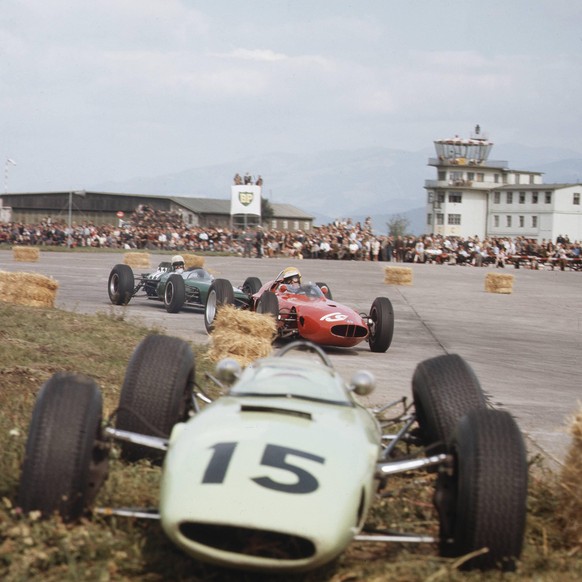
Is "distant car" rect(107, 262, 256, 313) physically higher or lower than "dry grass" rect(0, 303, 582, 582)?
higher

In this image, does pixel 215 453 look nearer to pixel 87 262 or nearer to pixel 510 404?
pixel 510 404

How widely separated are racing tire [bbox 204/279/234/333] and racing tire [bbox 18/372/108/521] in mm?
10631

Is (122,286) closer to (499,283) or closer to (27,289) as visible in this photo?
(27,289)

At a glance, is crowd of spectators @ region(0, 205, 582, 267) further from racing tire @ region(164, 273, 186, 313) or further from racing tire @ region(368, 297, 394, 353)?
racing tire @ region(368, 297, 394, 353)

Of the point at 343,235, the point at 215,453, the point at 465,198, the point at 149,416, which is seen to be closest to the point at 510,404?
the point at 149,416

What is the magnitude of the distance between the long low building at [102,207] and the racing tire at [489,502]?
3282 inches

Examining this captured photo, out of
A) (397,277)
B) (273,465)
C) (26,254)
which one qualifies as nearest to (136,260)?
(26,254)

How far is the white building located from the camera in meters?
127

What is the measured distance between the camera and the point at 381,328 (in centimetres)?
1512

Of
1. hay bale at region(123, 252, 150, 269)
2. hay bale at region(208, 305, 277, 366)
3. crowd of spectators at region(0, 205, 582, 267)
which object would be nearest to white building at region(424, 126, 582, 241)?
crowd of spectators at region(0, 205, 582, 267)

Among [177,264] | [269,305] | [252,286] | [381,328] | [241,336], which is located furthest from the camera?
[177,264]

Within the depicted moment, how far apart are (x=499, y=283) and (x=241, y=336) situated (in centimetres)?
2142

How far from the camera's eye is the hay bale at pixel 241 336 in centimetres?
1208

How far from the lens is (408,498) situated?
20.5ft
